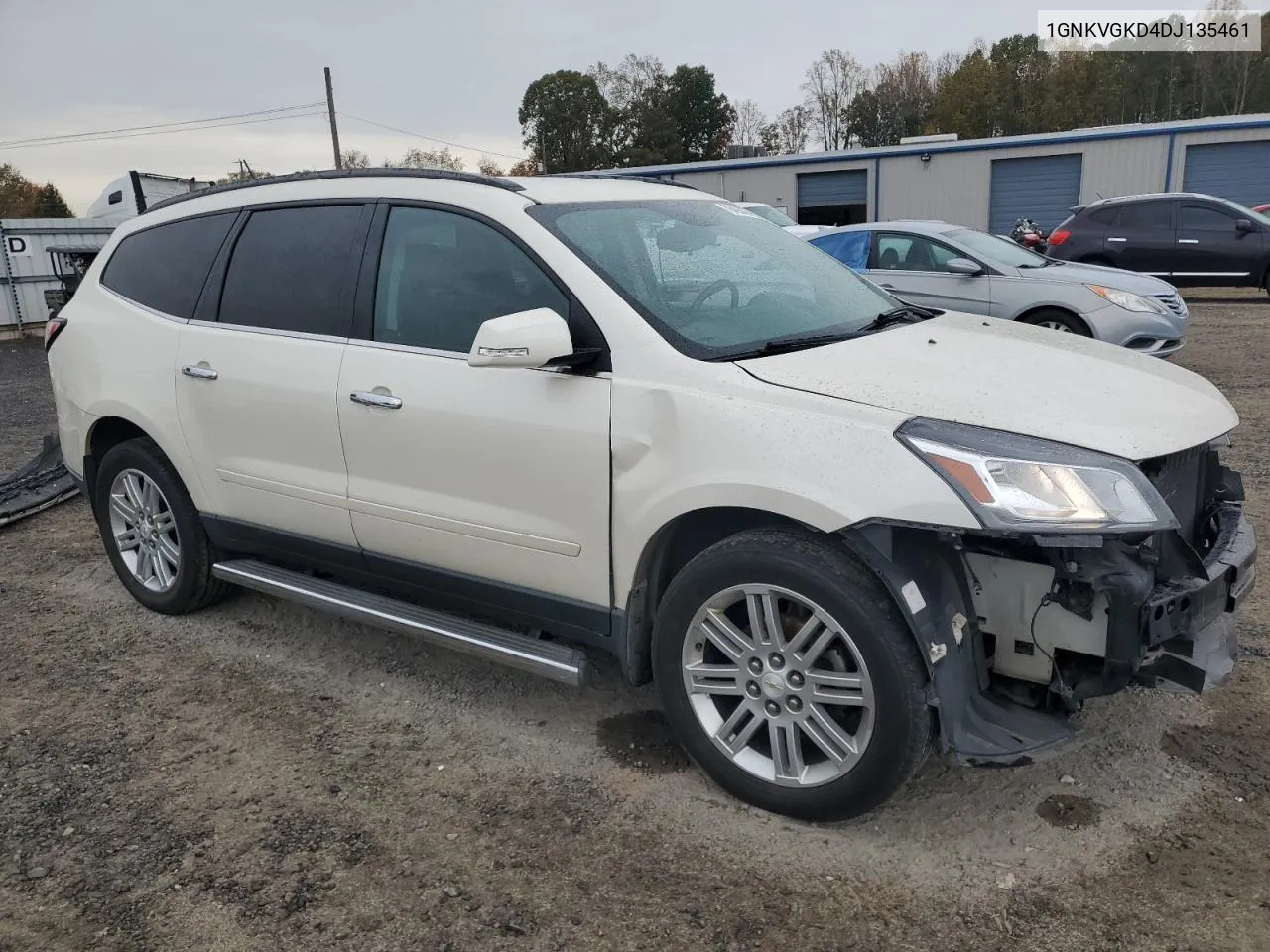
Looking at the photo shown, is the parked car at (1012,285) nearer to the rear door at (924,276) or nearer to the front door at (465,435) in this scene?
the rear door at (924,276)

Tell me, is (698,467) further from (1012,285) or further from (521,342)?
(1012,285)

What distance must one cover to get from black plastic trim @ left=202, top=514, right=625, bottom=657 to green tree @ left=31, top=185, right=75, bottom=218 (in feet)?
210

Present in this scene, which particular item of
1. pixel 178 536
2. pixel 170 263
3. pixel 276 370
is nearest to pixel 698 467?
pixel 276 370

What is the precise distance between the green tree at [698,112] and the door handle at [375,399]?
7268 cm

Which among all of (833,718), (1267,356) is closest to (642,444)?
(833,718)

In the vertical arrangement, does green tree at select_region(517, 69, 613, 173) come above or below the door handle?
above

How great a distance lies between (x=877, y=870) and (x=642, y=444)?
1.35 meters

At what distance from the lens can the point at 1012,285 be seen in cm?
909

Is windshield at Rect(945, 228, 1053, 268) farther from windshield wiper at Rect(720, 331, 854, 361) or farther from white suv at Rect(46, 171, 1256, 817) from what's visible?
windshield wiper at Rect(720, 331, 854, 361)

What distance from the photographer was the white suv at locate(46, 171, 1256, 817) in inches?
101

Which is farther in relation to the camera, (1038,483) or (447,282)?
(447,282)

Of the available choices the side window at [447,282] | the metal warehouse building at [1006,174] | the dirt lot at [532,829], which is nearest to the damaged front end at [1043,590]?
the dirt lot at [532,829]

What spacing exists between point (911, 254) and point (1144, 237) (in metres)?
8.13

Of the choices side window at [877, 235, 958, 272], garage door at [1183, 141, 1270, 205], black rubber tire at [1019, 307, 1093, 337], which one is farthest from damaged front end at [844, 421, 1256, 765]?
garage door at [1183, 141, 1270, 205]
